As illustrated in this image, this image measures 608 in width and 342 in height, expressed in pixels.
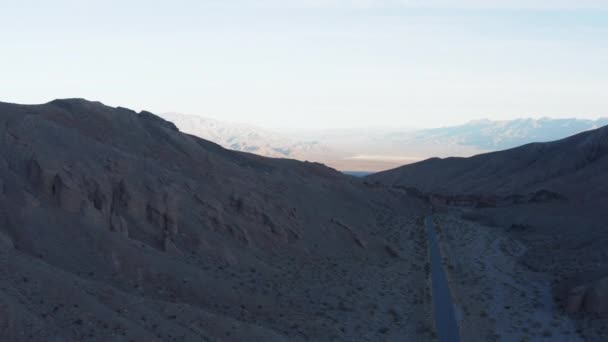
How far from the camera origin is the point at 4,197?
19500 millimetres

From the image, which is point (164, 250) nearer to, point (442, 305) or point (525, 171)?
point (442, 305)

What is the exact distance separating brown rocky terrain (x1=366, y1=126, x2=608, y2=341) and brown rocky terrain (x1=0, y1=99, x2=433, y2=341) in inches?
230

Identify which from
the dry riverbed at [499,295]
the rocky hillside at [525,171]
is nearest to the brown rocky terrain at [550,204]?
the rocky hillside at [525,171]

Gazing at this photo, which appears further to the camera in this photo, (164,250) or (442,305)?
(442,305)

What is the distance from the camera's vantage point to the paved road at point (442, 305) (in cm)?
2027

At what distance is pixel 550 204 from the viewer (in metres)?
56.4

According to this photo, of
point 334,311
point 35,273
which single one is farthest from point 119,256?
point 334,311

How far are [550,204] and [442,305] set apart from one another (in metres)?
36.4

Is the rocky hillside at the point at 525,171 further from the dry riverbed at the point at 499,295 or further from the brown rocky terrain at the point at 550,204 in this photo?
the dry riverbed at the point at 499,295

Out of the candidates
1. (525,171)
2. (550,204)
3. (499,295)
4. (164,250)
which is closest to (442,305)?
(499,295)

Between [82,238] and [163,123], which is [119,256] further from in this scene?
[163,123]

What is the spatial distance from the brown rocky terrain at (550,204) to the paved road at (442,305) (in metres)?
3.96

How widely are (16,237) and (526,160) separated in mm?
81754

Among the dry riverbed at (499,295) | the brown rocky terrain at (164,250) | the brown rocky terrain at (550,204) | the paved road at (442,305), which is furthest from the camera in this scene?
the brown rocky terrain at (550,204)
